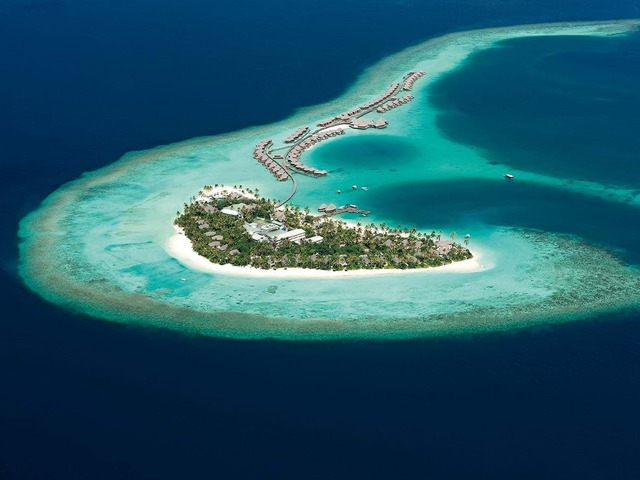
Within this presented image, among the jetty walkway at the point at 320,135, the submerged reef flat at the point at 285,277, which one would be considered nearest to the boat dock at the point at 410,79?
the jetty walkway at the point at 320,135

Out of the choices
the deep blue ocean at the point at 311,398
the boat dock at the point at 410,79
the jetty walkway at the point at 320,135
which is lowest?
the deep blue ocean at the point at 311,398

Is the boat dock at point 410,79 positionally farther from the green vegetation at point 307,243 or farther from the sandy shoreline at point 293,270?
the sandy shoreline at point 293,270

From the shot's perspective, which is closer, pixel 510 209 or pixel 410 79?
pixel 510 209

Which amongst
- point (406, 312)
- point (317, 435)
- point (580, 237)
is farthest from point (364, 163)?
point (317, 435)

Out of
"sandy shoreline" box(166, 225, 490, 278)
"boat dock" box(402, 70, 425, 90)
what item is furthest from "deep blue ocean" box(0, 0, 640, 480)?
"boat dock" box(402, 70, 425, 90)

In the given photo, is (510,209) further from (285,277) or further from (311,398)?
(311,398)

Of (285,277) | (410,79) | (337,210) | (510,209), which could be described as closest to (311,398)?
(285,277)

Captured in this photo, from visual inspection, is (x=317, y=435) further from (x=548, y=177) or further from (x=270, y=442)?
(x=548, y=177)
